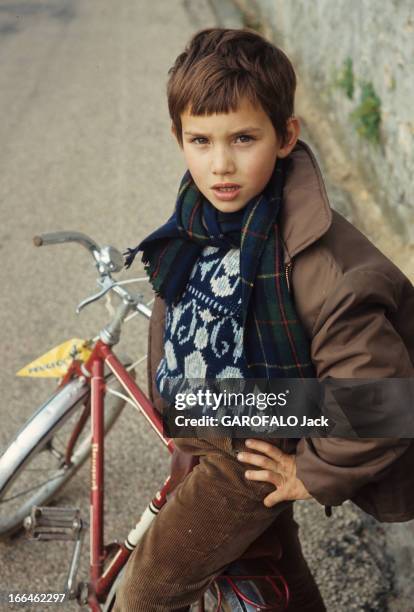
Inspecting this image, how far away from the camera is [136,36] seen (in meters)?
8.91

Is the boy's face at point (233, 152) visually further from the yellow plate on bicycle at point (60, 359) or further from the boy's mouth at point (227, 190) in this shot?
the yellow plate on bicycle at point (60, 359)

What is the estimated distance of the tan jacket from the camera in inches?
63.7

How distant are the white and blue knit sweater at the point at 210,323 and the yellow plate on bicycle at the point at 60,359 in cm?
66

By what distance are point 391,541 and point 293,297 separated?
1.51 metres

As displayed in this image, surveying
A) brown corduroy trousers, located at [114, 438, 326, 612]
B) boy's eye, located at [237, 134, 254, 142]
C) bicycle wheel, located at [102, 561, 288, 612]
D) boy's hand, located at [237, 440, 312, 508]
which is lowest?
bicycle wheel, located at [102, 561, 288, 612]

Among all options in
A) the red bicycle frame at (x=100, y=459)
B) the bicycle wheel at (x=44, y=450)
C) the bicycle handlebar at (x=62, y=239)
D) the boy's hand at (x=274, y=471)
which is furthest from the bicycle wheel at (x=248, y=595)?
the bicycle handlebar at (x=62, y=239)

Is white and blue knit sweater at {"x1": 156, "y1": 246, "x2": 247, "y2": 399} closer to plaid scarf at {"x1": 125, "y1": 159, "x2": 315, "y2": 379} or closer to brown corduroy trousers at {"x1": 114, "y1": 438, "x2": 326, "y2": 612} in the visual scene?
plaid scarf at {"x1": 125, "y1": 159, "x2": 315, "y2": 379}

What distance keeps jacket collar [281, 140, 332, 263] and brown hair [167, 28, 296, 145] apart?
8cm

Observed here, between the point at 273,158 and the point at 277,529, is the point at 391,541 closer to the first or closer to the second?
the point at 277,529

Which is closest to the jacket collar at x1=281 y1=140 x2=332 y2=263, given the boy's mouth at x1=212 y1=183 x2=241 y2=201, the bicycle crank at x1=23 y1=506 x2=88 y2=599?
the boy's mouth at x1=212 y1=183 x2=241 y2=201

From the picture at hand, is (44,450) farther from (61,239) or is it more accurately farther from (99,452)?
(61,239)

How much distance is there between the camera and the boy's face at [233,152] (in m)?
1.80

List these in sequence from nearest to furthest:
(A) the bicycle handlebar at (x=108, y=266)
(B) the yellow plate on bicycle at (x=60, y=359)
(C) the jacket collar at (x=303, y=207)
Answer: (C) the jacket collar at (x=303, y=207), (A) the bicycle handlebar at (x=108, y=266), (B) the yellow plate on bicycle at (x=60, y=359)

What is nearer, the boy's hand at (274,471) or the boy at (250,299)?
the boy at (250,299)
